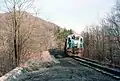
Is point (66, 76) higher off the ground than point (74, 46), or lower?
lower

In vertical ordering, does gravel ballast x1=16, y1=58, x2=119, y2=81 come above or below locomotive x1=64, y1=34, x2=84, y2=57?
below

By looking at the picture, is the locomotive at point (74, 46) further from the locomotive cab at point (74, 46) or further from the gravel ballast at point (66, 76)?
the gravel ballast at point (66, 76)

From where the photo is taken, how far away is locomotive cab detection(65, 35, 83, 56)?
41.2 m

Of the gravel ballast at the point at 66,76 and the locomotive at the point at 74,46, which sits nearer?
the gravel ballast at the point at 66,76

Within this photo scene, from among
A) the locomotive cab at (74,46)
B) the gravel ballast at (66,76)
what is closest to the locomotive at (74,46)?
the locomotive cab at (74,46)

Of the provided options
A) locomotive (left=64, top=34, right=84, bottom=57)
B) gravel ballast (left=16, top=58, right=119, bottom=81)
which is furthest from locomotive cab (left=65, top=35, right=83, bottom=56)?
gravel ballast (left=16, top=58, right=119, bottom=81)

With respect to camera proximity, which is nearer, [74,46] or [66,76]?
[66,76]

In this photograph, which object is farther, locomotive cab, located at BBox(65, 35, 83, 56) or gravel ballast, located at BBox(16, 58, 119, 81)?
locomotive cab, located at BBox(65, 35, 83, 56)

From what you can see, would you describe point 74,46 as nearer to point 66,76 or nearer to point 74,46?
point 74,46

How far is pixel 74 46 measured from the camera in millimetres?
41469

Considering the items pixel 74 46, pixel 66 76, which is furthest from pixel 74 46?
pixel 66 76

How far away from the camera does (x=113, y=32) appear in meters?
38.9

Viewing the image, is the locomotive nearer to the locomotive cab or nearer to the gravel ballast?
the locomotive cab

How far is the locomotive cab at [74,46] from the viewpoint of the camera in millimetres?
41250
